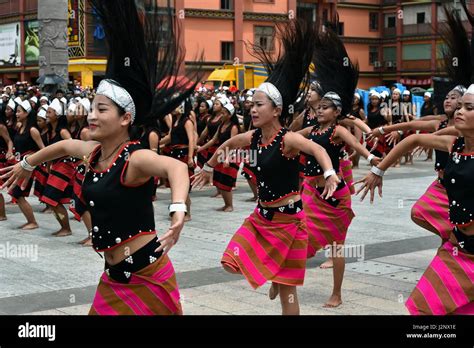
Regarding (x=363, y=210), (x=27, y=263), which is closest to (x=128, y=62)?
(x=27, y=263)

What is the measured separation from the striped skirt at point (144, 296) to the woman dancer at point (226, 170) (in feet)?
26.1

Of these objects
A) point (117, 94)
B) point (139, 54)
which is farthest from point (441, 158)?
point (117, 94)

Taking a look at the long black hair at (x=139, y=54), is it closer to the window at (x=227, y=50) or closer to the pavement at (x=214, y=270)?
the pavement at (x=214, y=270)

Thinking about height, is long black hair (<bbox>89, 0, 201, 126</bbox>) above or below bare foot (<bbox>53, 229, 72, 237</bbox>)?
above

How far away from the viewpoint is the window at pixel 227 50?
44219 mm

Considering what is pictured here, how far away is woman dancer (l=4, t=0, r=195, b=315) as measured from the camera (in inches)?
174

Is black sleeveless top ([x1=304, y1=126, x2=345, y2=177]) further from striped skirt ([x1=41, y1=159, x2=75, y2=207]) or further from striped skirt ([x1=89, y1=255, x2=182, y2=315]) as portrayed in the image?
striped skirt ([x1=41, y1=159, x2=75, y2=207])

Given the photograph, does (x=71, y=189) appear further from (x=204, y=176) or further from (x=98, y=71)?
(x=98, y=71)

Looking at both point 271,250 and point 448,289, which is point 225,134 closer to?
point 271,250

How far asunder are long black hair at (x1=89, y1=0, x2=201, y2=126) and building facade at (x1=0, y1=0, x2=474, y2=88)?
71.5 feet

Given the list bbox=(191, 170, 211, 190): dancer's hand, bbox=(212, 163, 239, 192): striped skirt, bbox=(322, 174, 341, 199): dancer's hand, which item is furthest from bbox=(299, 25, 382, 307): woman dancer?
bbox=(212, 163, 239, 192): striped skirt

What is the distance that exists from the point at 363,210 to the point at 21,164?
8.49m

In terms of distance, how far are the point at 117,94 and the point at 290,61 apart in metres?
2.83

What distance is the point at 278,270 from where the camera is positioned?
19.8 ft
